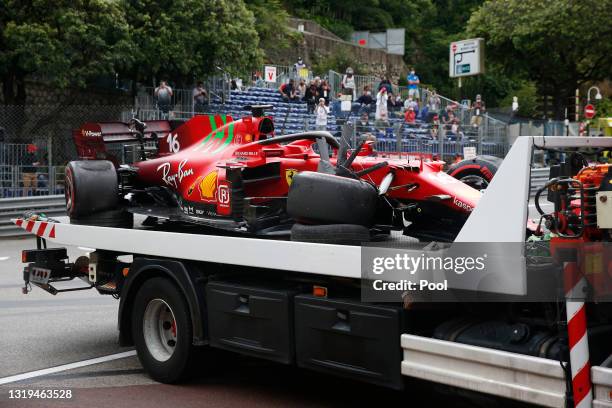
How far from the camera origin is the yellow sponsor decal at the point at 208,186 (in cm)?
787

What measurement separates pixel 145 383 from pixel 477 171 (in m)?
3.32

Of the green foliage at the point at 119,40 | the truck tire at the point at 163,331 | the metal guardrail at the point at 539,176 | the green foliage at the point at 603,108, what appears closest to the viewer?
the metal guardrail at the point at 539,176

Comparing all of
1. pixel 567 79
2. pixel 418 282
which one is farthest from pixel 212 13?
pixel 567 79

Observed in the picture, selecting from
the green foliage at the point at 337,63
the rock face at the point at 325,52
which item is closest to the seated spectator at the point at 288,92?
the rock face at the point at 325,52

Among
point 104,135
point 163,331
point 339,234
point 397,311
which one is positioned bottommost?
point 163,331

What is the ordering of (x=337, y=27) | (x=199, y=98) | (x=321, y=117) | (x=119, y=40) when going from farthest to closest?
(x=337, y=27)
(x=199, y=98)
(x=119, y=40)
(x=321, y=117)

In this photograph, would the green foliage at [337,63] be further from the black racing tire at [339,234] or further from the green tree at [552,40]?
the black racing tire at [339,234]

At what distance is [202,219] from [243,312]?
5.20ft

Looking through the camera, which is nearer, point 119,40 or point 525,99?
point 119,40

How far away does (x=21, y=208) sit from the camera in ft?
63.1

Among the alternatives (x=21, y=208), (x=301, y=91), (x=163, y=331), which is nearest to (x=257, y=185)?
(x=163, y=331)

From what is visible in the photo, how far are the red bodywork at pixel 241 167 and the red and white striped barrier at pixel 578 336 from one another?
5.97 feet

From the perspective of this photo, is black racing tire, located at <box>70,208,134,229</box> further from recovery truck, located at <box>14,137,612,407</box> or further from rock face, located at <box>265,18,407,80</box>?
rock face, located at <box>265,18,407,80</box>

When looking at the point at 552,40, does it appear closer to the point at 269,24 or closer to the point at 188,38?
the point at 269,24
